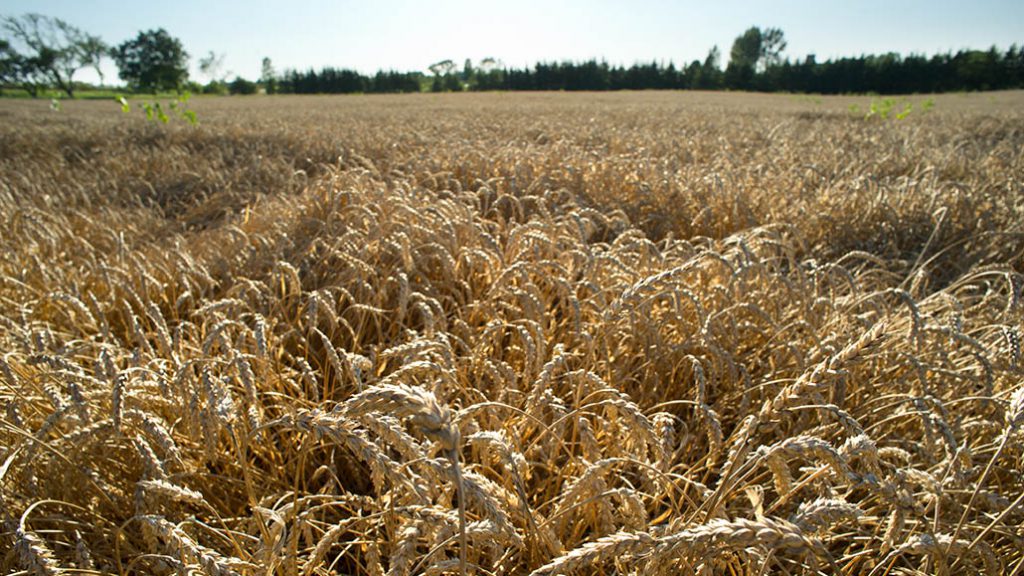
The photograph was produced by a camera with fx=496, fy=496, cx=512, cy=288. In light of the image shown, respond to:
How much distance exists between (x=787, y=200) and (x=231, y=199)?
5554 mm

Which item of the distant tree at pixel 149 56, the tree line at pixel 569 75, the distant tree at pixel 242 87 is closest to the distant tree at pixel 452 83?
→ the tree line at pixel 569 75

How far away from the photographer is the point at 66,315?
220 cm

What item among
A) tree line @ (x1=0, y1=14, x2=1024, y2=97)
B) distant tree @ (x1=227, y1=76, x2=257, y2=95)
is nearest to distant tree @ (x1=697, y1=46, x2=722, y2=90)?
tree line @ (x1=0, y1=14, x2=1024, y2=97)

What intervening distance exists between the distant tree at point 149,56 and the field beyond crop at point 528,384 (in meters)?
67.1

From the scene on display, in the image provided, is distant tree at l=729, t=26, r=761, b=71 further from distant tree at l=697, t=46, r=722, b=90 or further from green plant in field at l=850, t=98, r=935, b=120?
green plant in field at l=850, t=98, r=935, b=120

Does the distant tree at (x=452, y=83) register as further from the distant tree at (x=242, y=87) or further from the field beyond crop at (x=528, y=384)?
the field beyond crop at (x=528, y=384)

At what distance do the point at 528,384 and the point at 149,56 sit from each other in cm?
7731

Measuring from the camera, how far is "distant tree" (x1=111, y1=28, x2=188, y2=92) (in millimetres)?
56750

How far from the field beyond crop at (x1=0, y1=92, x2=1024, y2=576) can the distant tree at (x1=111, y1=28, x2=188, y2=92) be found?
67107mm

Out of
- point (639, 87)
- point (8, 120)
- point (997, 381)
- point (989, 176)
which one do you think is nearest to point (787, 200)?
point (989, 176)

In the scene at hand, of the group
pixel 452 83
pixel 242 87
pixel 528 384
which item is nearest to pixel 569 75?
pixel 452 83

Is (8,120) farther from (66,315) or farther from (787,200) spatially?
(787,200)

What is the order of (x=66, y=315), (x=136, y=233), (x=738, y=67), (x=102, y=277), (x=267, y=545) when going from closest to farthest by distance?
(x=267, y=545) → (x=66, y=315) → (x=102, y=277) → (x=136, y=233) → (x=738, y=67)

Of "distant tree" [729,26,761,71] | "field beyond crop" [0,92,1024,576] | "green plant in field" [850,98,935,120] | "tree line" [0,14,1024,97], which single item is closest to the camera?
"field beyond crop" [0,92,1024,576]
